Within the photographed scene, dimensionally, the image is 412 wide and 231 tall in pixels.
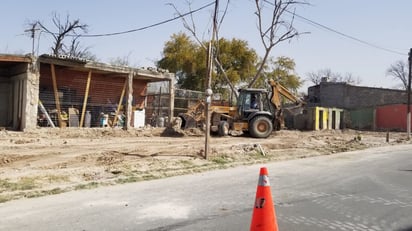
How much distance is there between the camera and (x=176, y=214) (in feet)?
24.4

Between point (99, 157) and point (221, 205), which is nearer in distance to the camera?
point (221, 205)

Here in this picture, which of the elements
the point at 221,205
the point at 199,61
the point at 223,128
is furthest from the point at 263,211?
the point at 199,61

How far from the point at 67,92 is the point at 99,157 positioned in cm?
1210

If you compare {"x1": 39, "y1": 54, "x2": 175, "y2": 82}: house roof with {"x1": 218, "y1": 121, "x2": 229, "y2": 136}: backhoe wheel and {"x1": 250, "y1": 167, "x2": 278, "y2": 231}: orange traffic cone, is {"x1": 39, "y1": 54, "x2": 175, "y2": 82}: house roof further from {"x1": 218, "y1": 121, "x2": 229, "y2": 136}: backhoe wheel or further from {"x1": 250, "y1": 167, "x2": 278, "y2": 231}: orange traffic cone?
{"x1": 250, "y1": 167, "x2": 278, "y2": 231}: orange traffic cone

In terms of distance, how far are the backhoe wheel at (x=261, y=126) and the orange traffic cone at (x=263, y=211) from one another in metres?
18.4

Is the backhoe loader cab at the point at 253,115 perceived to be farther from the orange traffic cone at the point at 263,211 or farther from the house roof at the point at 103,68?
the orange traffic cone at the point at 263,211

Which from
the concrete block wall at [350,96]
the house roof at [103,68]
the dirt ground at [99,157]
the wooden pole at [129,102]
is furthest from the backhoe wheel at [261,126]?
the concrete block wall at [350,96]

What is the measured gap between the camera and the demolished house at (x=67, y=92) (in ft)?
69.4

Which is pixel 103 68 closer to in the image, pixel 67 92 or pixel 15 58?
pixel 67 92

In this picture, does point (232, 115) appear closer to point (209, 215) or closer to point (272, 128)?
point (272, 128)

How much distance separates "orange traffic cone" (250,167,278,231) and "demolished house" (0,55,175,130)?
17504mm

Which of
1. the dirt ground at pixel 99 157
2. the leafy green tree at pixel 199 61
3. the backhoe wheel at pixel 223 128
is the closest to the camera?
the dirt ground at pixel 99 157

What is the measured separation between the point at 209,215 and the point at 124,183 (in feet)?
12.5

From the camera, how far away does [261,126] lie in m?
24.5
